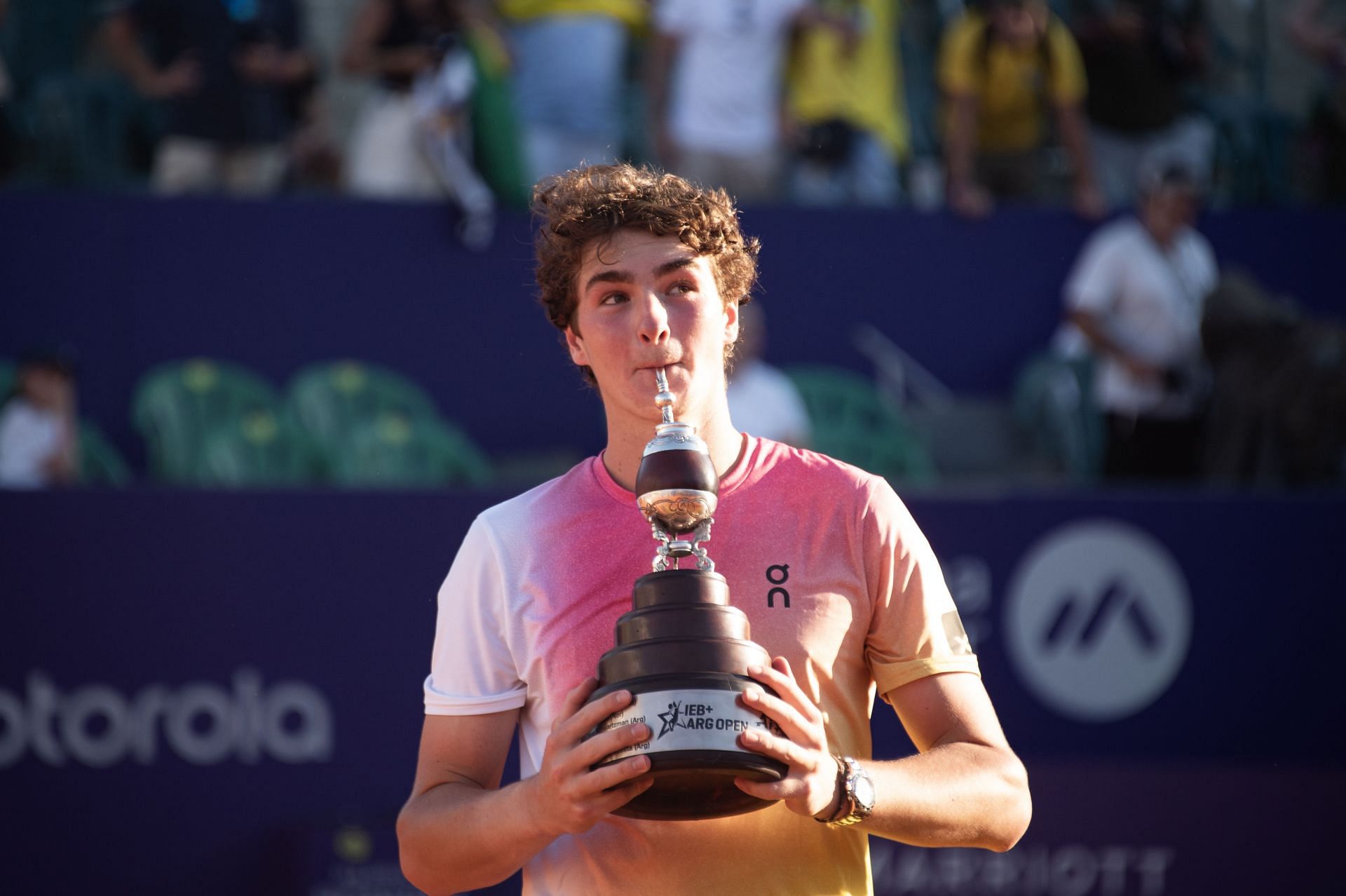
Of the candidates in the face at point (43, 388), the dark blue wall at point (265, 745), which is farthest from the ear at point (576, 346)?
the face at point (43, 388)

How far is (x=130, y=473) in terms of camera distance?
26.1 feet

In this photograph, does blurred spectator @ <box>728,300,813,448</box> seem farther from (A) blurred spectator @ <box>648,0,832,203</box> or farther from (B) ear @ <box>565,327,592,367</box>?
(B) ear @ <box>565,327,592,367</box>

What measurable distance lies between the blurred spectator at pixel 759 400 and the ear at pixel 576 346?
457 cm

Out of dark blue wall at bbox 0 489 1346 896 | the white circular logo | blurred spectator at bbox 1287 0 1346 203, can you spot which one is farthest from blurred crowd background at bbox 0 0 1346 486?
the white circular logo

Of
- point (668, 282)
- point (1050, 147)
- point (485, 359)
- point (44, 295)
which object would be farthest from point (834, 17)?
point (668, 282)

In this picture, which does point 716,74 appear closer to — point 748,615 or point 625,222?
point 625,222

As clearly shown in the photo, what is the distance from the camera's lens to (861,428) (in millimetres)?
7969

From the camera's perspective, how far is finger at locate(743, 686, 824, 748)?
207 cm

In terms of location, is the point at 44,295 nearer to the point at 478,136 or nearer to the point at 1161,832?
the point at 478,136

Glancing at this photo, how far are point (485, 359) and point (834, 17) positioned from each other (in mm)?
2422

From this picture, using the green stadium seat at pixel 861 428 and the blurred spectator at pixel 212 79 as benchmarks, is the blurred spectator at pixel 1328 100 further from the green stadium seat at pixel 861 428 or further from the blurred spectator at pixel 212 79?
the blurred spectator at pixel 212 79

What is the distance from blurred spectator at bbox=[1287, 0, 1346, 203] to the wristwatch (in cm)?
833

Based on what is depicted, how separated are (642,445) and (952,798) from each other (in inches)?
26.6

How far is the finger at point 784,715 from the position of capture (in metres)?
2.07
